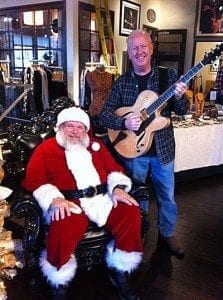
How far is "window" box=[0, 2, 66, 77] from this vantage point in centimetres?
492

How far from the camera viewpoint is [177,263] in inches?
81.8

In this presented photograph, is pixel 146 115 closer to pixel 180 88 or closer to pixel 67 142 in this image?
pixel 180 88

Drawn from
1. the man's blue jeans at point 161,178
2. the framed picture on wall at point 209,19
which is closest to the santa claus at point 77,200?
the man's blue jeans at point 161,178

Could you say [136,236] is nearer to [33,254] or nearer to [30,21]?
[33,254]

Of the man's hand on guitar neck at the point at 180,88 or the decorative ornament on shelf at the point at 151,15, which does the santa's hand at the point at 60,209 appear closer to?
the man's hand on guitar neck at the point at 180,88

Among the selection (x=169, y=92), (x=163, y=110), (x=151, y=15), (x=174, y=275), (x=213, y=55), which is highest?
(x=151, y=15)

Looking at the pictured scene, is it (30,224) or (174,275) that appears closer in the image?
(30,224)

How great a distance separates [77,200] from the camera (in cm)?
178

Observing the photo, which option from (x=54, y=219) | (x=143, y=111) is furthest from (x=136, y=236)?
(x=143, y=111)

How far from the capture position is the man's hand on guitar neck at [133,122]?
1813mm

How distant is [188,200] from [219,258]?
0.95 m

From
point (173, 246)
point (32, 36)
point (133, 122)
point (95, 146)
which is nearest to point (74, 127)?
point (95, 146)

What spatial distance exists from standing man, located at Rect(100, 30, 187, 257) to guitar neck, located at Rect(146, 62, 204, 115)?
35 mm

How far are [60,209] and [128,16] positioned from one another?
5.07 metres
